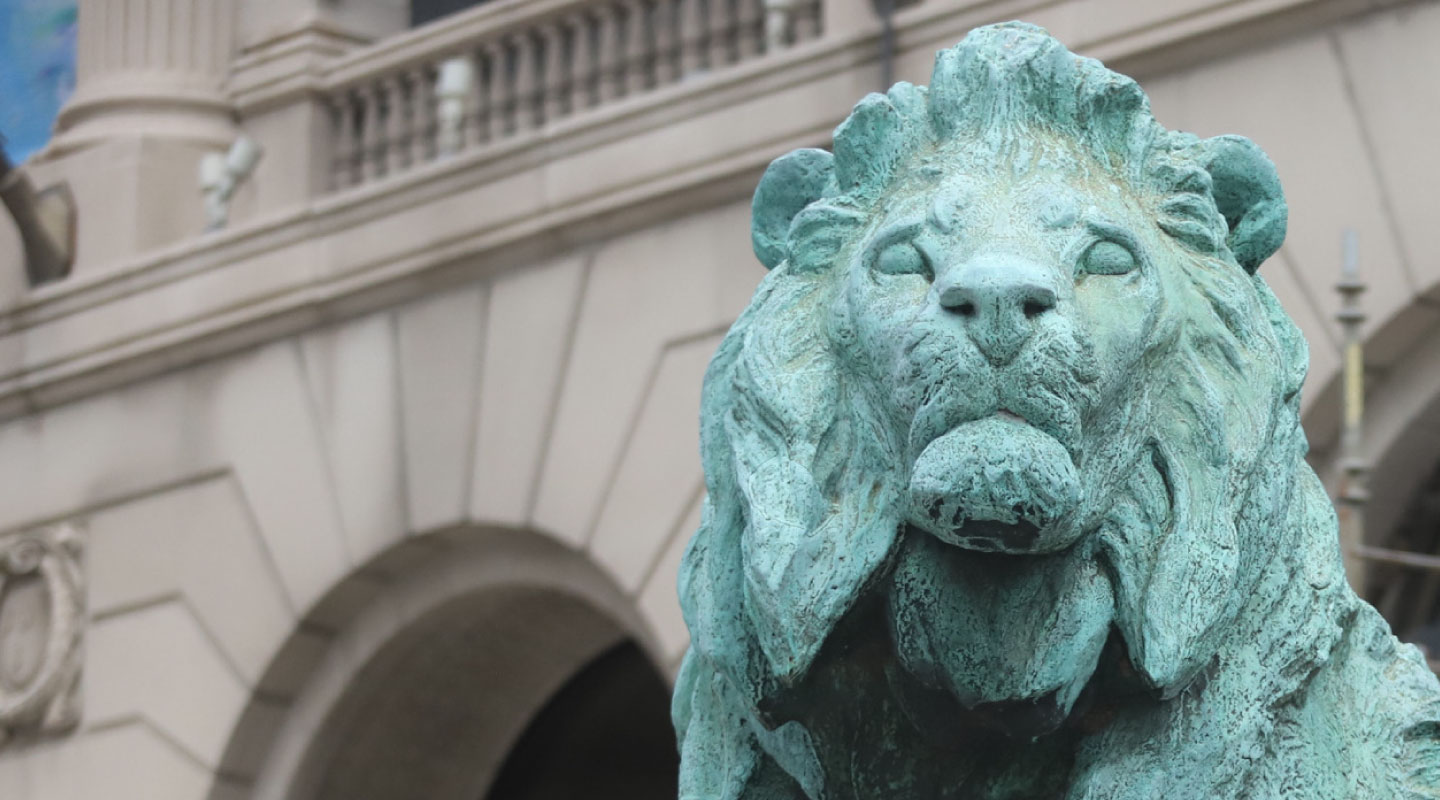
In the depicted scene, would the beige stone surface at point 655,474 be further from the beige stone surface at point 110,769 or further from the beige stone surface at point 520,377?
the beige stone surface at point 110,769

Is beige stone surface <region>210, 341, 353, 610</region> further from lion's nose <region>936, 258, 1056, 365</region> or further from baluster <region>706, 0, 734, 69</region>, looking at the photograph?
lion's nose <region>936, 258, 1056, 365</region>

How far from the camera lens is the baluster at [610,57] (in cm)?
1273

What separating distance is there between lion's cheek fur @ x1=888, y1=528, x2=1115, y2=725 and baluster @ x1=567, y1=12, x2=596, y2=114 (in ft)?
33.7

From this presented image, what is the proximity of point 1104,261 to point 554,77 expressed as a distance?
1040 centimetres

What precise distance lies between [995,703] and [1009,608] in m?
0.09

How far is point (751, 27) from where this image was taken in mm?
12297

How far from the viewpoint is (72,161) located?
1453 cm

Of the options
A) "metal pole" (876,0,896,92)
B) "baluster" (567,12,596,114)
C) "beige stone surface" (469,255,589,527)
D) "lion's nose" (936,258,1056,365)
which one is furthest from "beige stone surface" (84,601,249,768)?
"lion's nose" (936,258,1056,365)

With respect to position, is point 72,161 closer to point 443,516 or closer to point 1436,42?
point 443,516

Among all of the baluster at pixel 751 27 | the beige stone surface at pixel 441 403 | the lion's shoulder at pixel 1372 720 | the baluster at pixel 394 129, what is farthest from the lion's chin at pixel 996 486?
the baluster at pixel 394 129

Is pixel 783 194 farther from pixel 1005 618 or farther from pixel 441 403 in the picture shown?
pixel 441 403

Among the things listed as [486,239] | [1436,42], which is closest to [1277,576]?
[1436,42]

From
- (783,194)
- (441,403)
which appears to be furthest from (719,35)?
(783,194)

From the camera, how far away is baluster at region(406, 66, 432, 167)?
44.1 feet
